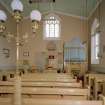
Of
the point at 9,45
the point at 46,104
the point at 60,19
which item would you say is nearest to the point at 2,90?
the point at 46,104

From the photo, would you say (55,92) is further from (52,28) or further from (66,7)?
(52,28)

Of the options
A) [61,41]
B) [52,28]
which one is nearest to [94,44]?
[61,41]

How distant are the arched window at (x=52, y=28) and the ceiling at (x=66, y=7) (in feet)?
1.94

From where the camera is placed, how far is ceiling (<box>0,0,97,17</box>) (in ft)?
40.8

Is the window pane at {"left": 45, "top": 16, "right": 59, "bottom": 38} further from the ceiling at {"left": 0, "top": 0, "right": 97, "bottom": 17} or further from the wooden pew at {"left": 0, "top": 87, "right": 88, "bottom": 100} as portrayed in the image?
the wooden pew at {"left": 0, "top": 87, "right": 88, "bottom": 100}

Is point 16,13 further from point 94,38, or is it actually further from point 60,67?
point 60,67

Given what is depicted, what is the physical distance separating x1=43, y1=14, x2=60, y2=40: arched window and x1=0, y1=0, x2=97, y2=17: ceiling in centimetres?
59

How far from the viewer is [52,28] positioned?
1582cm

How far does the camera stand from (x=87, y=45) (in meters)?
15.0

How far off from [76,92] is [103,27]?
7.43 metres

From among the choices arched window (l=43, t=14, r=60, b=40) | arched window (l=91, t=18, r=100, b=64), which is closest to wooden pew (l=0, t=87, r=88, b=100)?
arched window (l=91, t=18, r=100, b=64)

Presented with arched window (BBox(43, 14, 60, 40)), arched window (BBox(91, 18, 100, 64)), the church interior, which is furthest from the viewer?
arched window (BBox(43, 14, 60, 40))

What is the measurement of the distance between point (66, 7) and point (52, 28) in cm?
226

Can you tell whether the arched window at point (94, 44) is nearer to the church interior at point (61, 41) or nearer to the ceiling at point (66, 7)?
the church interior at point (61, 41)
